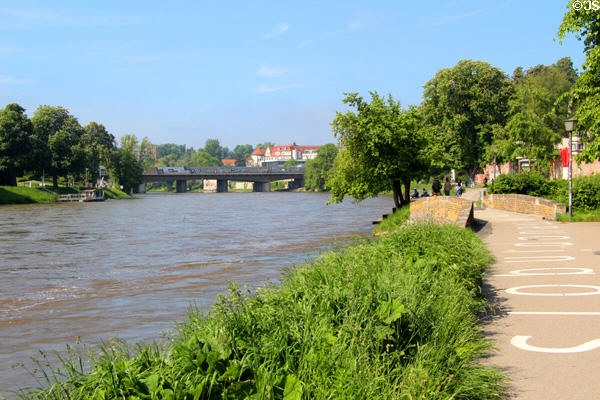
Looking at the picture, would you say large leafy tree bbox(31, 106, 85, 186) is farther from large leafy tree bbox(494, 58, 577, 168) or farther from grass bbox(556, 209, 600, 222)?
grass bbox(556, 209, 600, 222)

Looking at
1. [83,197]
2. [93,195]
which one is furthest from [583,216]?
[83,197]

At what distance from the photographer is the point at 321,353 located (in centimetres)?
441

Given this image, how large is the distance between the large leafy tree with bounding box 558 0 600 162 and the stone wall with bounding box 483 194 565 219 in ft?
14.5

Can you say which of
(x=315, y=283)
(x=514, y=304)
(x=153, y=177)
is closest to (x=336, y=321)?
(x=315, y=283)

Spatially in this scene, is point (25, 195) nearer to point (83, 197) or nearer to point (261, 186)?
point (83, 197)

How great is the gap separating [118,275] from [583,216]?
1636 centimetres

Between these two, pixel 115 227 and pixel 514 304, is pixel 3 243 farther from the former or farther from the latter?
pixel 514 304

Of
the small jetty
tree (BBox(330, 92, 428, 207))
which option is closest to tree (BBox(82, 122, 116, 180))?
the small jetty

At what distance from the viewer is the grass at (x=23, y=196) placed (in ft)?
250

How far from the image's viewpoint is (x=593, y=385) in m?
4.91

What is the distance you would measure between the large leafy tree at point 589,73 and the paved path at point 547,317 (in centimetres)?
394

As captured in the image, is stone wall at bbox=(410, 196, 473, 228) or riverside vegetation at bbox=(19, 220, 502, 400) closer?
riverside vegetation at bbox=(19, 220, 502, 400)

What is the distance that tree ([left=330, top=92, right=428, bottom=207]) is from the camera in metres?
28.4

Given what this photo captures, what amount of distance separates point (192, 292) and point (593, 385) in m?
9.88
